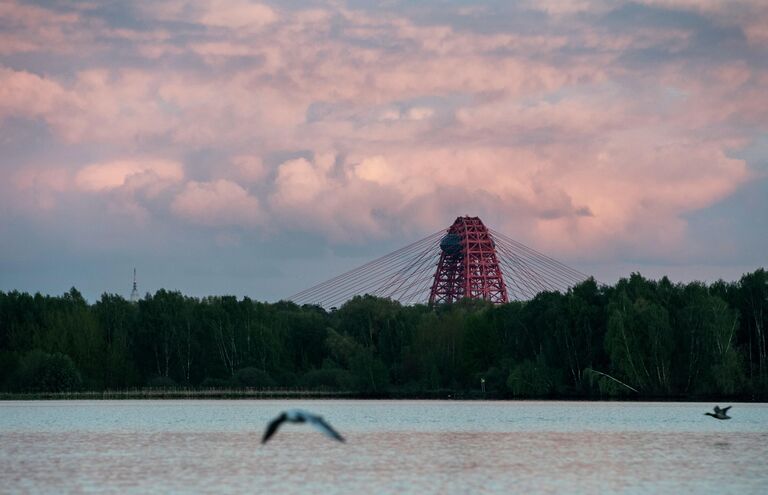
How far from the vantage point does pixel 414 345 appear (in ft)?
387

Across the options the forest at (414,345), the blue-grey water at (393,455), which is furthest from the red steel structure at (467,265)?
the blue-grey water at (393,455)

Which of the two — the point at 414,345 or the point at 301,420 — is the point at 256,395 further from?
the point at 301,420

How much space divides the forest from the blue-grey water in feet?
77.6

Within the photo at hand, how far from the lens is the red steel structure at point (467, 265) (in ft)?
594

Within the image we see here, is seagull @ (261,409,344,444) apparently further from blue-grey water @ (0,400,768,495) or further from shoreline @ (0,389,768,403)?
shoreline @ (0,389,768,403)

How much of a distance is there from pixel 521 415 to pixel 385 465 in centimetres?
3444

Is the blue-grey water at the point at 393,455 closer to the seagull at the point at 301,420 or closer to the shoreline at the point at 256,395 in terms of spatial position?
the seagull at the point at 301,420

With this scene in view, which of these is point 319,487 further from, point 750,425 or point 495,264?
point 495,264

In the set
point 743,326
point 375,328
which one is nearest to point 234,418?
point 743,326

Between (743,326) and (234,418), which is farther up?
(743,326)

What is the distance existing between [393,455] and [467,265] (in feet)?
459

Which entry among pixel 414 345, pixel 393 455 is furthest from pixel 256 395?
pixel 393 455

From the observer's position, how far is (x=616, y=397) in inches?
3792

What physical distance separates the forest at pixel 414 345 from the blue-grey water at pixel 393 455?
2366 cm
